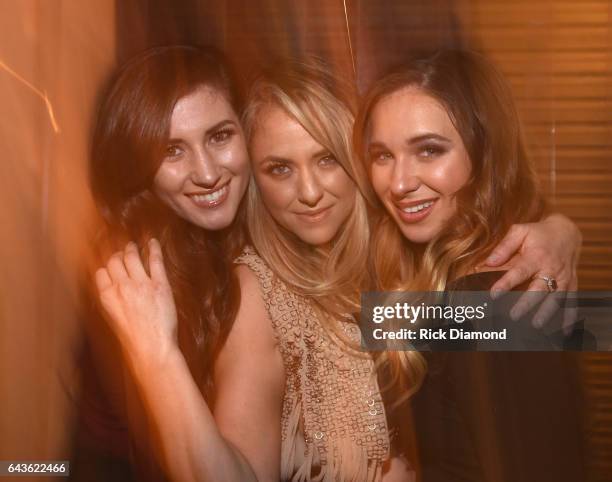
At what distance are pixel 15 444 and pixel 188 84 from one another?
1.09 m

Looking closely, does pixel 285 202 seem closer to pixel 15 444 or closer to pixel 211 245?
pixel 211 245

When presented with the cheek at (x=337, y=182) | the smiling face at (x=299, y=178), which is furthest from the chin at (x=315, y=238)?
the cheek at (x=337, y=182)

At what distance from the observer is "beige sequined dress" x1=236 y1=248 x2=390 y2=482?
1873 millimetres

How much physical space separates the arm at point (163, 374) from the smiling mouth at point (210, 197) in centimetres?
16

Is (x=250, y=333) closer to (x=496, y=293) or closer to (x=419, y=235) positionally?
(x=419, y=235)

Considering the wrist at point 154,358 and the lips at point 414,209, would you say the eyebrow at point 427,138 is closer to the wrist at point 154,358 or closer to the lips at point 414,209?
the lips at point 414,209

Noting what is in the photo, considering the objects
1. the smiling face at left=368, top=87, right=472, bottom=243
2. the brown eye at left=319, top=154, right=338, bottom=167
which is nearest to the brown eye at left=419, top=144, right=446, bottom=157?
the smiling face at left=368, top=87, right=472, bottom=243

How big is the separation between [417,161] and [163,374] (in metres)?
0.83

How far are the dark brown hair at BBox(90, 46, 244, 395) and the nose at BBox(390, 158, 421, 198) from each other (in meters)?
0.40

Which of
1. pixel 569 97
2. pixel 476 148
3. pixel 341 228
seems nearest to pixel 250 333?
pixel 341 228

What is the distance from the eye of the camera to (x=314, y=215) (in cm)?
188

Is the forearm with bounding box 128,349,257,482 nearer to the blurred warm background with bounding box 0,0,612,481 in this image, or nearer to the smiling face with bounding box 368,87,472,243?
the blurred warm background with bounding box 0,0,612,481

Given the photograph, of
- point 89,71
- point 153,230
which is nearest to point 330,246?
point 153,230

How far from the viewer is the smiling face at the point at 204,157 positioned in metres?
1.87
